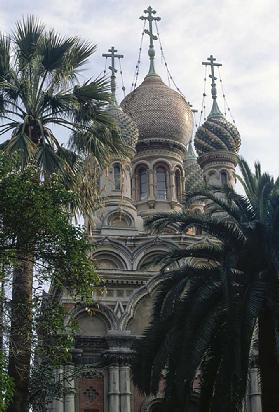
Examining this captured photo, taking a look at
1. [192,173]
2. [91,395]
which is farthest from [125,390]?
[192,173]

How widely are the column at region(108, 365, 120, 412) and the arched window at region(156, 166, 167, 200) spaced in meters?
12.1

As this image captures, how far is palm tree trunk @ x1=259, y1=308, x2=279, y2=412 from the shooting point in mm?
13992

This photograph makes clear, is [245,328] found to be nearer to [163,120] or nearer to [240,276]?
[240,276]

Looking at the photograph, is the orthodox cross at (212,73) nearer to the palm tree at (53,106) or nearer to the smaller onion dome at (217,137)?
the smaller onion dome at (217,137)

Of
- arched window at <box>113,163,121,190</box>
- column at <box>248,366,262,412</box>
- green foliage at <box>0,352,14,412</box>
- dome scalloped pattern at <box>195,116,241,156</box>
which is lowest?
green foliage at <box>0,352,14,412</box>

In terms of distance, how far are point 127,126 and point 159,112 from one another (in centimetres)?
A: 335

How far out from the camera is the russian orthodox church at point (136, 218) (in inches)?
1008

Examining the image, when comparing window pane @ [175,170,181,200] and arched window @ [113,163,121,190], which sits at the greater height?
window pane @ [175,170,181,200]

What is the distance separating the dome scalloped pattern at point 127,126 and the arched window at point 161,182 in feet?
7.70

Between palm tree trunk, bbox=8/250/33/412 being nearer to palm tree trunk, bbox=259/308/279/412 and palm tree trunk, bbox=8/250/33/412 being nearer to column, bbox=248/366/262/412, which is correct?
palm tree trunk, bbox=259/308/279/412

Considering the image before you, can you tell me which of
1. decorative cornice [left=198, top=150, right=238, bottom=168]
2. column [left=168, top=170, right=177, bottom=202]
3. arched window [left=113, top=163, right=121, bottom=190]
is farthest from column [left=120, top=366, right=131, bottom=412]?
decorative cornice [left=198, top=150, right=238, bottom=168]

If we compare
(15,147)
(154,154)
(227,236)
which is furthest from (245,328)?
(154,154)

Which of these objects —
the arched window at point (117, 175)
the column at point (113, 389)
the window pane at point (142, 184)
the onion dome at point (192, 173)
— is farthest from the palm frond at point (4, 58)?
the onion dome at point (192, 173)

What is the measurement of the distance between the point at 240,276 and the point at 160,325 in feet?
5.59
